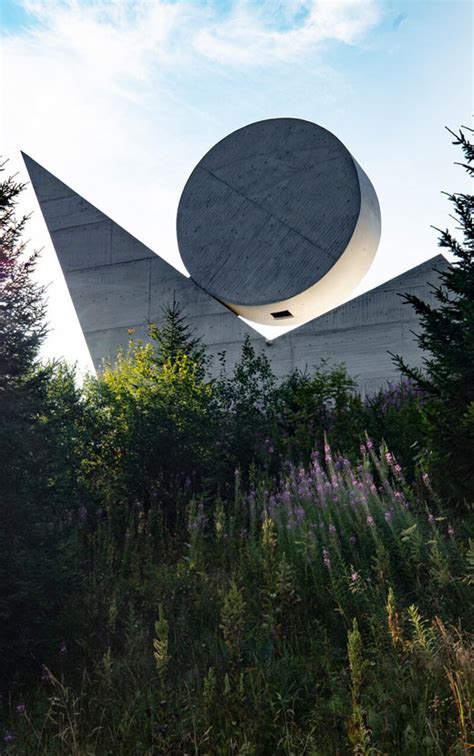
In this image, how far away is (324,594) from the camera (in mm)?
4918

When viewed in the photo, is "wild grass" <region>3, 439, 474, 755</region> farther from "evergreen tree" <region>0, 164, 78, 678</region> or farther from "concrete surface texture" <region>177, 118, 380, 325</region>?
"concrete surface texture" <region>177, 118, 380, 325</region>

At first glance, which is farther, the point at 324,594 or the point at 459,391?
the point at 459,391

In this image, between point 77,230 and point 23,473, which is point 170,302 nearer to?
point 77,230

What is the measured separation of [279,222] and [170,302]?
2.69 metres

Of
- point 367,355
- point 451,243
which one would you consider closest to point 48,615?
point 451,243

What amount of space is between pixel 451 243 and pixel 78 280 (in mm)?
10933

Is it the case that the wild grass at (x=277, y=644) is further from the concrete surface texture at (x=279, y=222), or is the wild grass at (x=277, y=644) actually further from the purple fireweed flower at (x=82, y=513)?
the concrete surface texture at (x=279, y=222)

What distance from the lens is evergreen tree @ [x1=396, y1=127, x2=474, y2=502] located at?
551 centimetres

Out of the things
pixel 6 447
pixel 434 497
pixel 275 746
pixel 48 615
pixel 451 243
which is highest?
pixel 451 243

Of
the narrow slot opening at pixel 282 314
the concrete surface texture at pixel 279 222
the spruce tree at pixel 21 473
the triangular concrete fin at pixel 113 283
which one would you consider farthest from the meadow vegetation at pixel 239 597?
the triangular concrete fin at pixel 113 283

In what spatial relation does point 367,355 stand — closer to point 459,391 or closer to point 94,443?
point 94,443

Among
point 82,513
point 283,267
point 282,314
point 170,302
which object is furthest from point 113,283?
point 82,513

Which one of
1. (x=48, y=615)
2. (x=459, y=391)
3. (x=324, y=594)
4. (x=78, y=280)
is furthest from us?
(x=78, y=280)

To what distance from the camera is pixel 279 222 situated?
13336mm
